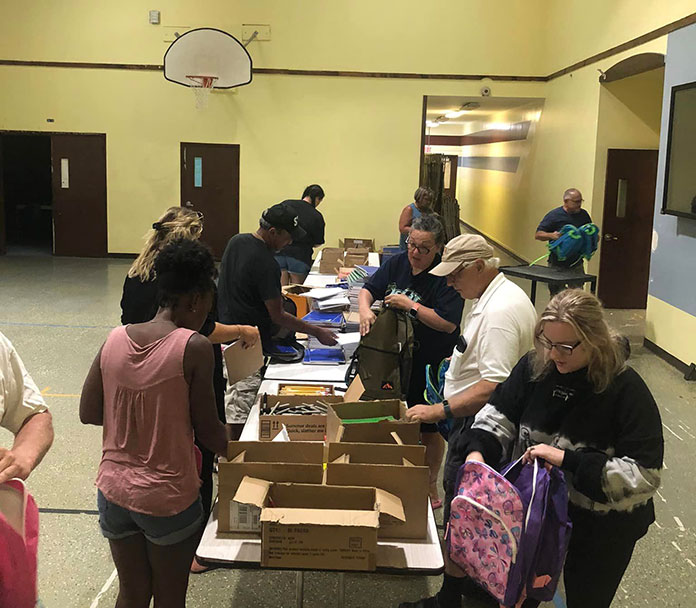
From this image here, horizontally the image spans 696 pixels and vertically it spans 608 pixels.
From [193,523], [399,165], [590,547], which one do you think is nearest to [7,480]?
[193,523]

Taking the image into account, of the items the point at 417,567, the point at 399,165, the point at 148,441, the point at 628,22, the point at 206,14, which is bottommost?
the point at 417,567

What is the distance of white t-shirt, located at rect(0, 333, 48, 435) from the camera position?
1820 mm

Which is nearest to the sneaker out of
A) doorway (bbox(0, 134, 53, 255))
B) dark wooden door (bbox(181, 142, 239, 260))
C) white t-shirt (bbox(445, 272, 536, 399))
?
white t-shirt (bbox(445, 272, 536, 399))

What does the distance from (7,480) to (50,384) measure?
4.25 metres

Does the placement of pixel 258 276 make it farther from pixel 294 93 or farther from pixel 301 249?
pixel 294 93

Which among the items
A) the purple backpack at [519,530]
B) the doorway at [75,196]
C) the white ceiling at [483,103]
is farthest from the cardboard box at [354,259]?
the doorway at [75,196]

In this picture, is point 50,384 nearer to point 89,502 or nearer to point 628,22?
point 89,502

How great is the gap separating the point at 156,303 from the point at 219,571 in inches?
49.7

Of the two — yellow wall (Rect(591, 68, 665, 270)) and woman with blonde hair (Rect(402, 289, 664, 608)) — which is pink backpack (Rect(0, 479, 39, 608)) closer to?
woman with blonde hair (Rect(402, 289, 664, 608))

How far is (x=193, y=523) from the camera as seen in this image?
2123mm

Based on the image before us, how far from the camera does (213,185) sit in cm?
1247

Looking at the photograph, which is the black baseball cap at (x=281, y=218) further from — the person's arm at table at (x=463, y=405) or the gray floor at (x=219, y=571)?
the gray floor at (x=219, y=571)

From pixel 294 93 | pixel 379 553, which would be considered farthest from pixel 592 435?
pixel 294 93

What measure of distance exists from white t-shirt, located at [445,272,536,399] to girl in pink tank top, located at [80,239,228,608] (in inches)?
40.7
